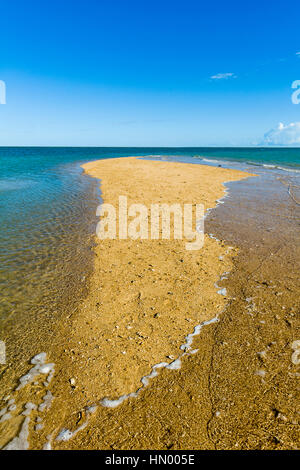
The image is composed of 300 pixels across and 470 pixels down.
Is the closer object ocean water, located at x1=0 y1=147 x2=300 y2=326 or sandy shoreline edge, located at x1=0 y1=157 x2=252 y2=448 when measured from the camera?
sandy shoreline edge, located at x1=0 y1=157 x2=252 y2=448

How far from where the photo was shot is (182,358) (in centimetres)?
462


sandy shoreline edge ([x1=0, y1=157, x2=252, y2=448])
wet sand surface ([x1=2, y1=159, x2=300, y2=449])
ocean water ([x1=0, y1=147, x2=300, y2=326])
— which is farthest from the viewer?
ocean water ([x1=0, y1=147, x2=300, y2=326])

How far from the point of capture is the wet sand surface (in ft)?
11.1

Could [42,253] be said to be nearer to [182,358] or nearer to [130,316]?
[130,316]

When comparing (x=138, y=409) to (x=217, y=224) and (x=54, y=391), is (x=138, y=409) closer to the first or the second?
(x=54, y=391)

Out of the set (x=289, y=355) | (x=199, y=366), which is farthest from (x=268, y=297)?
(x=199, y=366)

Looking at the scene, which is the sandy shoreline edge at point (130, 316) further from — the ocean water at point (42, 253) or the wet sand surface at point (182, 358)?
the ocean water at point (42, 253)

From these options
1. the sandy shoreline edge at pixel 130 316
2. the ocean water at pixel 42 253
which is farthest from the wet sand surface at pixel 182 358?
the ocean water at pixel 42 253

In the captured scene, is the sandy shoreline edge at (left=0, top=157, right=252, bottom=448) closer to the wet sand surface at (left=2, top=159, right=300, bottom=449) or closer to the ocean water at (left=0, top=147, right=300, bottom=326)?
the wet sand surface at (left=2, top=159, right=300, bottom=449)

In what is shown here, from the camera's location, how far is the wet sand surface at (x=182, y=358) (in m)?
3.40

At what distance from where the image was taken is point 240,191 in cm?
2148

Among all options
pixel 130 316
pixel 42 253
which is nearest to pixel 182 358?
pixel 130 316

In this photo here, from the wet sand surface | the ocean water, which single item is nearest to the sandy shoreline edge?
the wet sand surface

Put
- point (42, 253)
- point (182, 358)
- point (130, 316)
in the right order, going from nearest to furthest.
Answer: point (182, 358) < point (130, 316) < point (42, 253)
